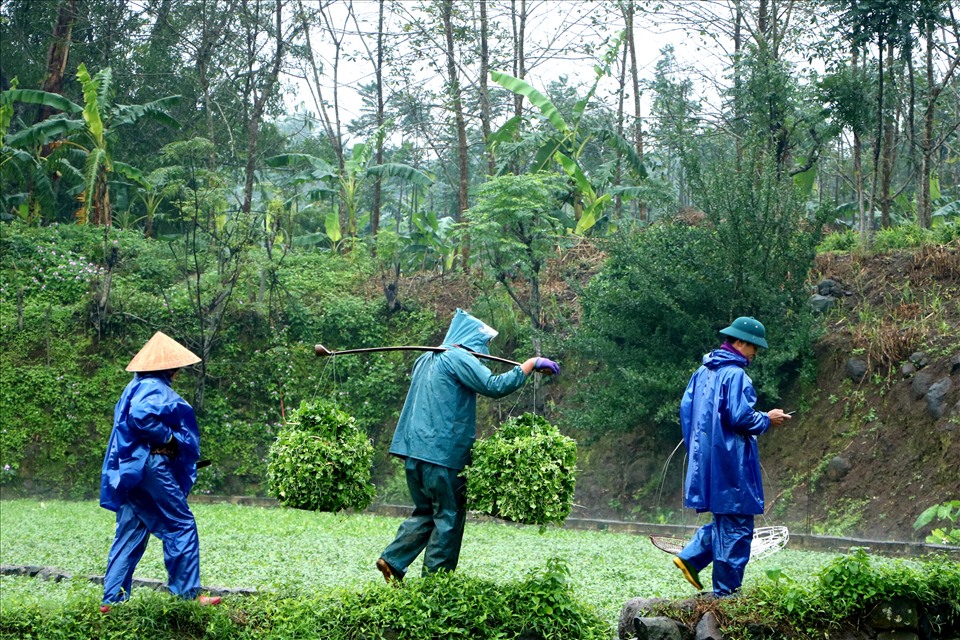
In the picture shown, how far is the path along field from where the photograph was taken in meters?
8.11

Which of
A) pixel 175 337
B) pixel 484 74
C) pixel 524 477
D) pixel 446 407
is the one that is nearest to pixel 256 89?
pixel 484 74

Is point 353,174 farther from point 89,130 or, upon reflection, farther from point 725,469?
point 725,469

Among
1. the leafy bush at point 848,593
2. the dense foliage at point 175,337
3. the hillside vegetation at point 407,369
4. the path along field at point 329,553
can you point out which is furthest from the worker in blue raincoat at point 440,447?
the dense foliage at point 175,337

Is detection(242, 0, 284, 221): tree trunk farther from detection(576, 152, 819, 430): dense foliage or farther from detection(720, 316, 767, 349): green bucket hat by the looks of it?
detection(720, 316, 767, 349): green bucket hat

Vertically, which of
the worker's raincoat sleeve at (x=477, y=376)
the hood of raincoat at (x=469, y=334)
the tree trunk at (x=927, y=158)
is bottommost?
the worker's raincoat sleeve at (x=477, y=376)

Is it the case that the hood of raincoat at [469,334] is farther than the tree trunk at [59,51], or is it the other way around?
the tree trunk at [59,51]

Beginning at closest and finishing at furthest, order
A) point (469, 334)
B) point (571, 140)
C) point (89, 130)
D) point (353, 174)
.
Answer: point (469, 334), point (571, 140), point (89, 130), point (353, 174)

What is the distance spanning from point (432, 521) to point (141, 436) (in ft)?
6.59

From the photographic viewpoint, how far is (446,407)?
637 cm

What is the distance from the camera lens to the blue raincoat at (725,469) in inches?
253

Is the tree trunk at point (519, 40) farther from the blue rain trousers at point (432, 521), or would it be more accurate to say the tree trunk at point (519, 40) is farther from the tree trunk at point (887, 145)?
the blue rain trousers at point (432, 521)

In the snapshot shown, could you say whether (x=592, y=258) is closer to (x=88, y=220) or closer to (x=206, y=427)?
(x=206, y=427)

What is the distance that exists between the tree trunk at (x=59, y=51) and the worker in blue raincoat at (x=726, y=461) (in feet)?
68.5

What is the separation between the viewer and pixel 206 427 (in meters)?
17.4
